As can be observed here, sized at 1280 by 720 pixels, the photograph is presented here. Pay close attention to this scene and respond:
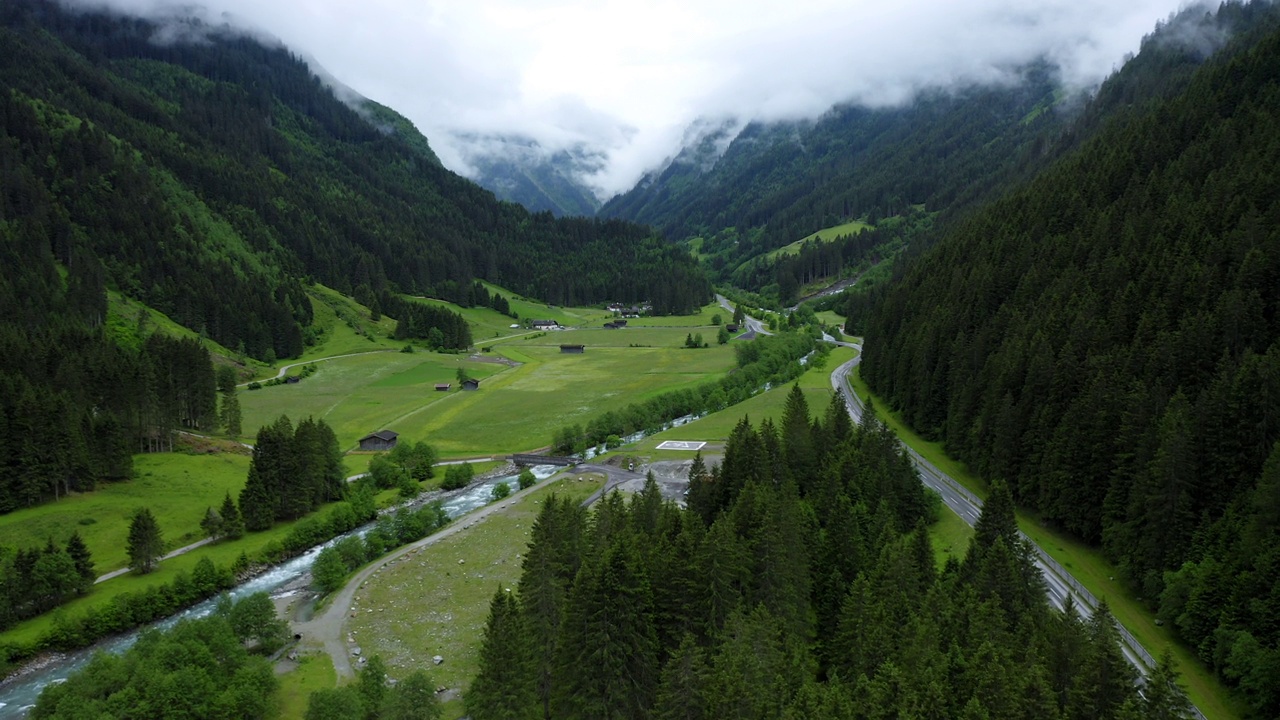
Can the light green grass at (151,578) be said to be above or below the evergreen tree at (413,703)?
above

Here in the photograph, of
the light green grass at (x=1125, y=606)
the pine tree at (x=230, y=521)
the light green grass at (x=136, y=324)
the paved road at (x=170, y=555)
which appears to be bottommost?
the light green grass at (x=1125, y=606)

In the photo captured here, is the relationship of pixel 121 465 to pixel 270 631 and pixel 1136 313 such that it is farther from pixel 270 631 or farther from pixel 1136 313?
pixel 1136 313

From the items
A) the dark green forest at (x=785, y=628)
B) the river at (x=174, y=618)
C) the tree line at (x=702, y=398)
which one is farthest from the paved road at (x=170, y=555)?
the tree line at (x=702, y=398)

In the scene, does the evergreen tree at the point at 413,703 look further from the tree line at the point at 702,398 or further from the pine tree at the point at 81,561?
the tree line at the point at 702,398

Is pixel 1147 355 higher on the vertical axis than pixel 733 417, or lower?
higher

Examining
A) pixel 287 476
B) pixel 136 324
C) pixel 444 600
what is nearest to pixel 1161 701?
pixel 444 600

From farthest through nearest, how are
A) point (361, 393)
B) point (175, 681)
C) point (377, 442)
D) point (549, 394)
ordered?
point (549, 394), point (361, 393), point (377, 442), point (175, 681)

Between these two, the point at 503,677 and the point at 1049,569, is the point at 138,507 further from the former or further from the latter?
the point at 1049,569
